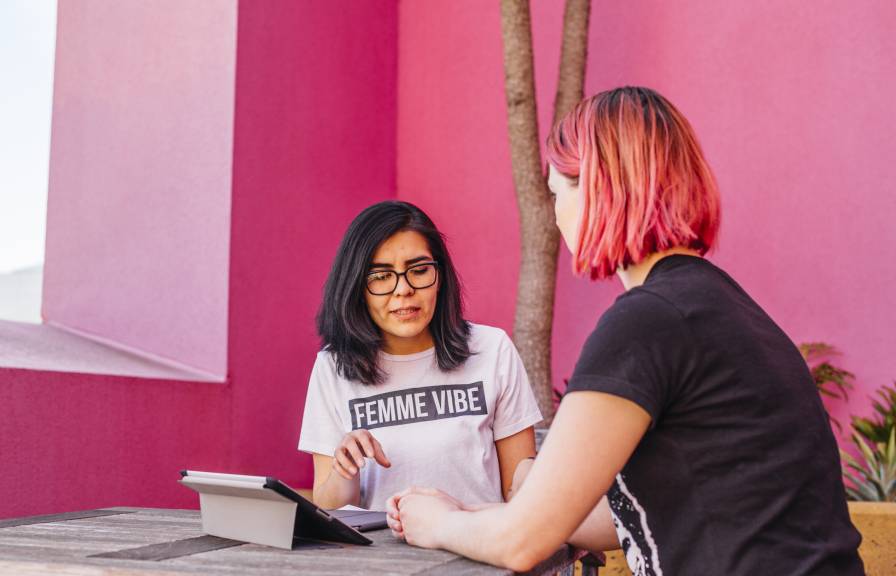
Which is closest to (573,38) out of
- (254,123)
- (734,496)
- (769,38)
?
(769,38)

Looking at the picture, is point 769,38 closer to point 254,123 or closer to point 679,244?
point 254,123

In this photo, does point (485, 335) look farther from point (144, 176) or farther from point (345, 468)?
point (144, 176)

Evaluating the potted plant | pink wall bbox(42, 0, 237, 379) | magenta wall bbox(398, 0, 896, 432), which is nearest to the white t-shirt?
the potted plant

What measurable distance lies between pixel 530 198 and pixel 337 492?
1715 millimetres

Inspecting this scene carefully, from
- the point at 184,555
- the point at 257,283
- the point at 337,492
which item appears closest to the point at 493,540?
the point at 184,555

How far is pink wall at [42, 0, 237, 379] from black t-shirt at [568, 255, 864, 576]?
7.81 ft

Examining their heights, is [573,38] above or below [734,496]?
above

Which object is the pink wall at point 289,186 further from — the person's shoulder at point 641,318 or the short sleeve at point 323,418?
the person's shoulder at point 641,318

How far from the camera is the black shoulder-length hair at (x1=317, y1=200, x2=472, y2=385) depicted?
207 centimetres

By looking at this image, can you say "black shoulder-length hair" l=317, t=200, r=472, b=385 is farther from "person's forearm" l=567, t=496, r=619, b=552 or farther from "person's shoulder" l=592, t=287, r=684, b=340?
"person's shoulder" l=592, t=287, r=684, b=340

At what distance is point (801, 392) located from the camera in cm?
118

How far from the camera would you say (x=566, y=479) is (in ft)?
3.61

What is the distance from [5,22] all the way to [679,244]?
111 inches

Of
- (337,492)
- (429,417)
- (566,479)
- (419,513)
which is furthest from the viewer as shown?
(429,417)
